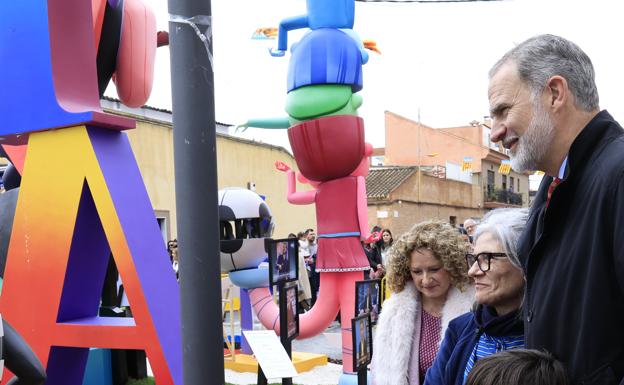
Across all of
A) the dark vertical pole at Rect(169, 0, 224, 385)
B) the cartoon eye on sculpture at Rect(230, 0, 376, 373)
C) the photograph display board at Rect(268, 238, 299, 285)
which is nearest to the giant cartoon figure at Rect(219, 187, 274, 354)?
the cartoon eye on sculpture at Rect(230, 0, 376, 373)

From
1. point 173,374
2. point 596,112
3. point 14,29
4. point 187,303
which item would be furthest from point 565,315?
point 14,29

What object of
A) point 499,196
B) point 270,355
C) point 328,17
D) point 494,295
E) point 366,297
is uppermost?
point 328,17

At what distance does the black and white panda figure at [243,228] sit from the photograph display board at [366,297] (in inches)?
73.2

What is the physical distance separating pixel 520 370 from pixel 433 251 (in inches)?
55.5

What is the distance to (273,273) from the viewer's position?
439cm

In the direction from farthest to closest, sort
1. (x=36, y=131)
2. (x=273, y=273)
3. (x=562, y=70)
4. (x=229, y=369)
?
1. (x=229, y=369)
2. (x=273, y=273)
3. (x=36, y=131)
4. (x=562, y=70)

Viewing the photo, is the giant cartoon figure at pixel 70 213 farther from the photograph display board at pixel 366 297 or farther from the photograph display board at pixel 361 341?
Result: the photograph display board at pixel 366 297

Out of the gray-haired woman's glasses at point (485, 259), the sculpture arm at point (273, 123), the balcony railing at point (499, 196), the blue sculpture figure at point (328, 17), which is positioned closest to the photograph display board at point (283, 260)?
the blue sculpture figure at point (328, 17)

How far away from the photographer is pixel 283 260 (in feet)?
15.0

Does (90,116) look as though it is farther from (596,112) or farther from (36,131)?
(596,112)

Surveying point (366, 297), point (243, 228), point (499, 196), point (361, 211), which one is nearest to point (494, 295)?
point (366, 297)

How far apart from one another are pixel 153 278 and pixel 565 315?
7.82 ft

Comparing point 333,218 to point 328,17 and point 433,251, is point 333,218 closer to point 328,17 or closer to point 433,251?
point 328,17

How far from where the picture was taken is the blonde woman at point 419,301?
2707mm
